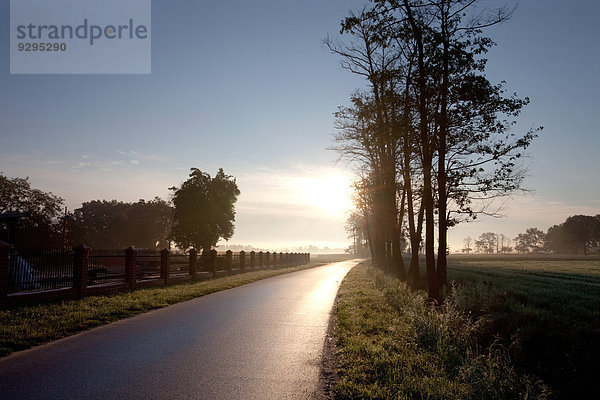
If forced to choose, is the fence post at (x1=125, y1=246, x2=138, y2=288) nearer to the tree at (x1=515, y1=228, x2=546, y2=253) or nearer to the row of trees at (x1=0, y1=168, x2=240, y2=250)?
the row of trees at (x1=0, y1=168, x2=240, y2=250)

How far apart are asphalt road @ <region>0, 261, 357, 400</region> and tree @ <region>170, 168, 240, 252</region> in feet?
123

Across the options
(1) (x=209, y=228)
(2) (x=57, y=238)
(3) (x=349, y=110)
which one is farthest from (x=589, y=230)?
(2) (x=57, y=238)

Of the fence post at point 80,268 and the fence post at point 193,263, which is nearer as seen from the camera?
the fence post at point 80,268

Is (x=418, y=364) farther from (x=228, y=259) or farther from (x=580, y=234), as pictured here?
(x=580, y=234)

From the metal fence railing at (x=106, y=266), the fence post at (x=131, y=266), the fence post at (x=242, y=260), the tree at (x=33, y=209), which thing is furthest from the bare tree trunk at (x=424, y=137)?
the tree at (x=33, y=209)

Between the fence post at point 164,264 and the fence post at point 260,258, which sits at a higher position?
the fence post at point 164,264

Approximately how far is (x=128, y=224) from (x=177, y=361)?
7092 centimetres

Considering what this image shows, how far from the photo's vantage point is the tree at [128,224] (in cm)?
6950

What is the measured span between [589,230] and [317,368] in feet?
457

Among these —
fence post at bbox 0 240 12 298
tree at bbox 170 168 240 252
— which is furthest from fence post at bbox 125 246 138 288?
tree at bbox 170 168 240 252

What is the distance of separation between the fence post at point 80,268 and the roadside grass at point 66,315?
0.51 metres

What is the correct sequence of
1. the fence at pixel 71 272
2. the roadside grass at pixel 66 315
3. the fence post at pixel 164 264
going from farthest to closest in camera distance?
1. the fence post at pixel 164 264
2. the fence at pixel 71 272
3. the roadside grass at pixel 66 315

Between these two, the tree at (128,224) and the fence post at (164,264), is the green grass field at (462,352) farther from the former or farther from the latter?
the tree at (128,224)

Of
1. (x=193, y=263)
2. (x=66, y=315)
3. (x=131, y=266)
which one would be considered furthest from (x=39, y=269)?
(x=193, y=263)
